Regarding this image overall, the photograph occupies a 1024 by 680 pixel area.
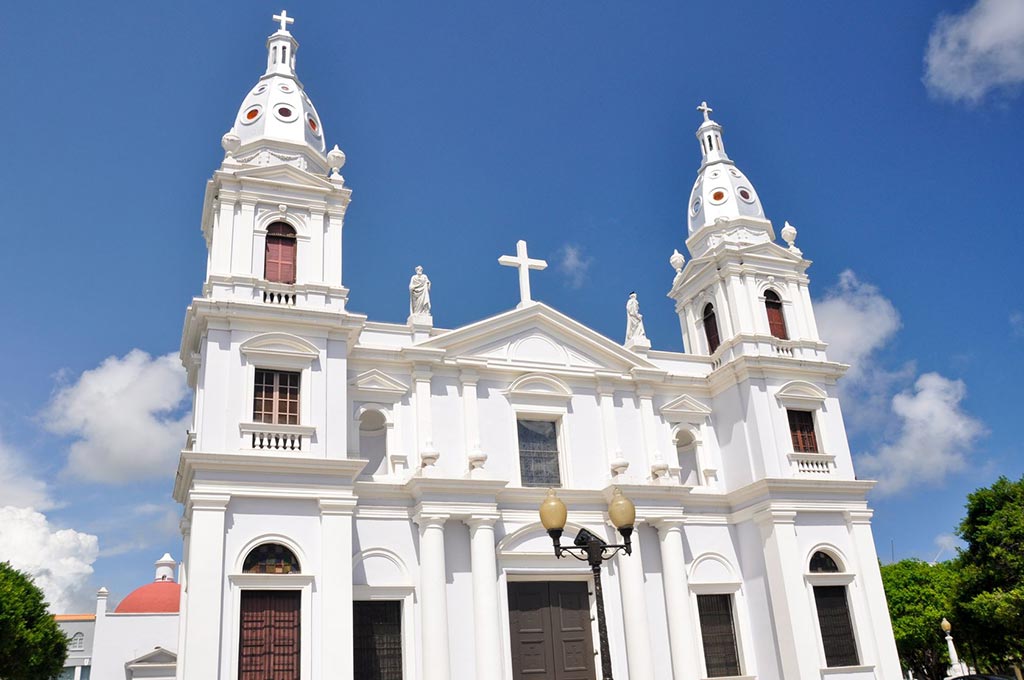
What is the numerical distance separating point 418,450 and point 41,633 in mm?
16224

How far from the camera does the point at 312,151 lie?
2230cm

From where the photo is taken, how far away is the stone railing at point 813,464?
23.3 m

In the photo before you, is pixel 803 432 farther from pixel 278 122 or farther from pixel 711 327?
pixel 278 122

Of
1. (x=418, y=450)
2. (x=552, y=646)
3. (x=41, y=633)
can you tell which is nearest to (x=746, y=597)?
(x=552, y=646)

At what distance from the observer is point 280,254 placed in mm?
20922

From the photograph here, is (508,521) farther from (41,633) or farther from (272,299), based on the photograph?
(41,633)

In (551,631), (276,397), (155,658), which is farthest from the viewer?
(155,658)

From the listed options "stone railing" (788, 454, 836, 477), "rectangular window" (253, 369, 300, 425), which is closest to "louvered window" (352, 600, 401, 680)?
"rectangular window" (253, 369, 300, 425)

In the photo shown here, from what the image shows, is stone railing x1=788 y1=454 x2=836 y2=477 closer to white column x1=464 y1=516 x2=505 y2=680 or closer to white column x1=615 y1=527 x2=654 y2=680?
white column x1=615 y1=527 x2=654 y2=680

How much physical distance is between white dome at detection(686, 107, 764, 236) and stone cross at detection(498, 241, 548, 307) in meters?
6.12

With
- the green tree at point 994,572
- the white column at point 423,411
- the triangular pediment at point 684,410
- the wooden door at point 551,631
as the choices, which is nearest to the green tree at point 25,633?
the white column at point 423,411

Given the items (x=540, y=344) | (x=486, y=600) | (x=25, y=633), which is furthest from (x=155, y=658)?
(x=540, y=344)

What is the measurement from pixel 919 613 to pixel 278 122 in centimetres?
3456

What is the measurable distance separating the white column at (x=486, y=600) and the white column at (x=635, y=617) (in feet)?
10.2
